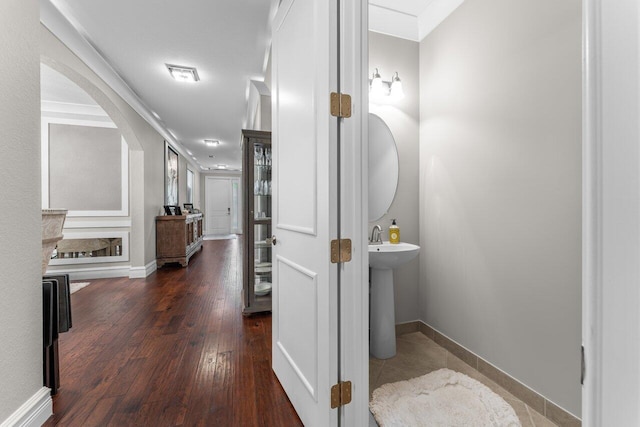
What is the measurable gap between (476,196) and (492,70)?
2.59ft

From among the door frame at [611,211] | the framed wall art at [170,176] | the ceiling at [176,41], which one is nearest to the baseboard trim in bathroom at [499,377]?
the door frame at [611,211]

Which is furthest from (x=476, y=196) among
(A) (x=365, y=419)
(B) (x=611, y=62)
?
(B) (x=611, y=62)

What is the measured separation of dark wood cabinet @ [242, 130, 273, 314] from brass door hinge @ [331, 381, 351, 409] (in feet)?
6.06

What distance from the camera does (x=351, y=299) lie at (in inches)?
49.4

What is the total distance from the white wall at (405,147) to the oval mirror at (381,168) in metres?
0.05

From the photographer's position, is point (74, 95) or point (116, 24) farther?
point (74, 95)

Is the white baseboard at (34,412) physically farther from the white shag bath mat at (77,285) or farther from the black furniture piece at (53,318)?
the white shag bath mat at (77,285)

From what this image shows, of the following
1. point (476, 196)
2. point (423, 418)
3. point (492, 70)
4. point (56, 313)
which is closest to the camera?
point (423, 418)

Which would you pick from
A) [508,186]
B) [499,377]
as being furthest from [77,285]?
[508,186]

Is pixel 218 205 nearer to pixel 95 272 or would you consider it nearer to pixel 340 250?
pixel 95 272

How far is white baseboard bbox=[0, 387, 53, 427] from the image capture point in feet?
4.29

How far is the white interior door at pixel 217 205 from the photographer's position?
11102mm

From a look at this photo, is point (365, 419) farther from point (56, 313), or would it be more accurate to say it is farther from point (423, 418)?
point (56, 313)

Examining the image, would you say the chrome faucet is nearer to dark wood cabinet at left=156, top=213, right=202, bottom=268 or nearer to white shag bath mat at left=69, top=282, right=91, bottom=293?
→ white shag bath mat at left=69, top=282, right=91, bottom=293
